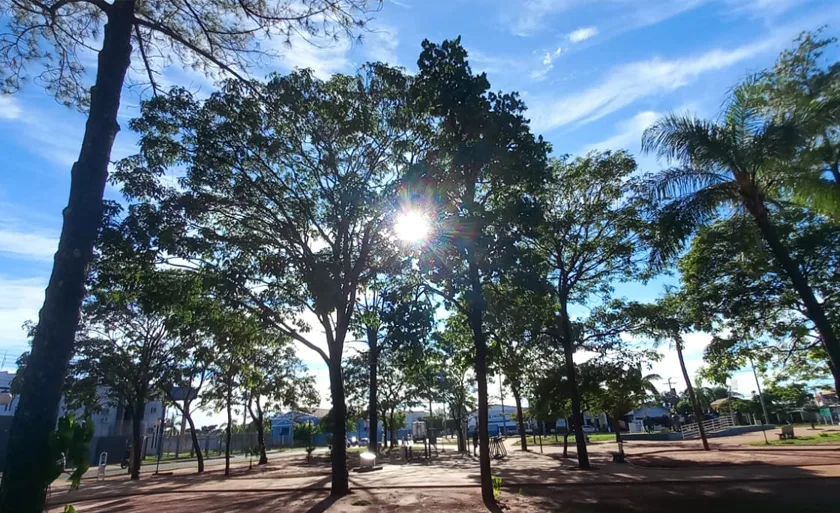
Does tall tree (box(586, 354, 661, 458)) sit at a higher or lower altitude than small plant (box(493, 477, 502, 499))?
higher

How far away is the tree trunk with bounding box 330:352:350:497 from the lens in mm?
13828

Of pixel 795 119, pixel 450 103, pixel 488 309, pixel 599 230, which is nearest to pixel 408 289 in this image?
pixel 488 309

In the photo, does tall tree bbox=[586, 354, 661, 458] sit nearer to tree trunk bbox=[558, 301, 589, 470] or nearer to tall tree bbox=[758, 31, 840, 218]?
tree trunk bbox=[558, 301, 589, 470]

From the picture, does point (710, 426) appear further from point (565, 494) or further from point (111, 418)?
point (111, 418)

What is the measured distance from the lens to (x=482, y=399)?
1155cm

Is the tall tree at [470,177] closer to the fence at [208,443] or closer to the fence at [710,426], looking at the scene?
the fence at [710,426]

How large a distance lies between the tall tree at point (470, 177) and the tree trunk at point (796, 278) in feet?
17.3

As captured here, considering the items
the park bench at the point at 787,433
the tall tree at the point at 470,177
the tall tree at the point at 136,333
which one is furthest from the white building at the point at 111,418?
the park bench at the point at 787,433

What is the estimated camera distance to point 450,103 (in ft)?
35.8

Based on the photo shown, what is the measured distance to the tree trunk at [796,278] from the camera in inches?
425

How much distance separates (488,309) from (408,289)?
2.51 m

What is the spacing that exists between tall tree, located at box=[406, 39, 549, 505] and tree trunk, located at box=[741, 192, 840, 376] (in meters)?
5.27

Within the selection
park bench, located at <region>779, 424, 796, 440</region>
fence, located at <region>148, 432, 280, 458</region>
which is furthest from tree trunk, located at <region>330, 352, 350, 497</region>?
fence, located at <region>148, 432, 280, 458</region>

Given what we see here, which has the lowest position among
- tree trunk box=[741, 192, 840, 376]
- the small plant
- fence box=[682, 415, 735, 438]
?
fence box=[682, 415, 735, 438]
